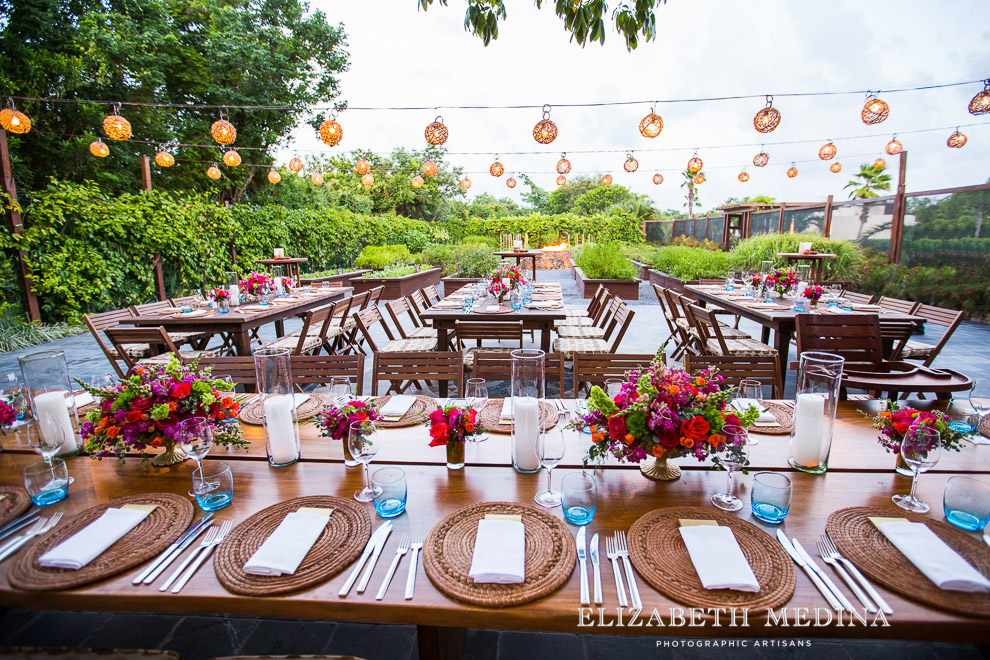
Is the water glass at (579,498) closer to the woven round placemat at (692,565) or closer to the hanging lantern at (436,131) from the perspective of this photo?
the woven round placemat at (692,565)

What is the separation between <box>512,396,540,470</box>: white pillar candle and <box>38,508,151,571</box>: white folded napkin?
103cm

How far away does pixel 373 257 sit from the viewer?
12.9 m

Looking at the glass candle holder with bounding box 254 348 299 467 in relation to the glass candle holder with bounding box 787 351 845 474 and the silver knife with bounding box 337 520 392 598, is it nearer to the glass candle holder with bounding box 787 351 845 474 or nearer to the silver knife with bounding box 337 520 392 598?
the silver knife with bounding box 337 520 392 598

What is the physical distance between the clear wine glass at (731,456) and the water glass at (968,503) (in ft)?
1.58

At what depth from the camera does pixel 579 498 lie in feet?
3.76

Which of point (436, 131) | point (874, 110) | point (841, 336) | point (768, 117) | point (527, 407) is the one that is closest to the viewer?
point (527, 407)

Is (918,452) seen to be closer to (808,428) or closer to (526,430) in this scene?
(808,428)

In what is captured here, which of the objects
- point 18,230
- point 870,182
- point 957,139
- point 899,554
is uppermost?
point 870,182

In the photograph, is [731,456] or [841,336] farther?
[841,336]

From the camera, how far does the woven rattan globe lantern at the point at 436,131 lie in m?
5.28

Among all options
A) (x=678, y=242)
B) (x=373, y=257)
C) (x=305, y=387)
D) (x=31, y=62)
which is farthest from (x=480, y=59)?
(x=678, y=242)

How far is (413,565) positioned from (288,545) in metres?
0.31

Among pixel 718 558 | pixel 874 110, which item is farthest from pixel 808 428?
pixel 874 110

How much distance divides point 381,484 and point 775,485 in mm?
1021
